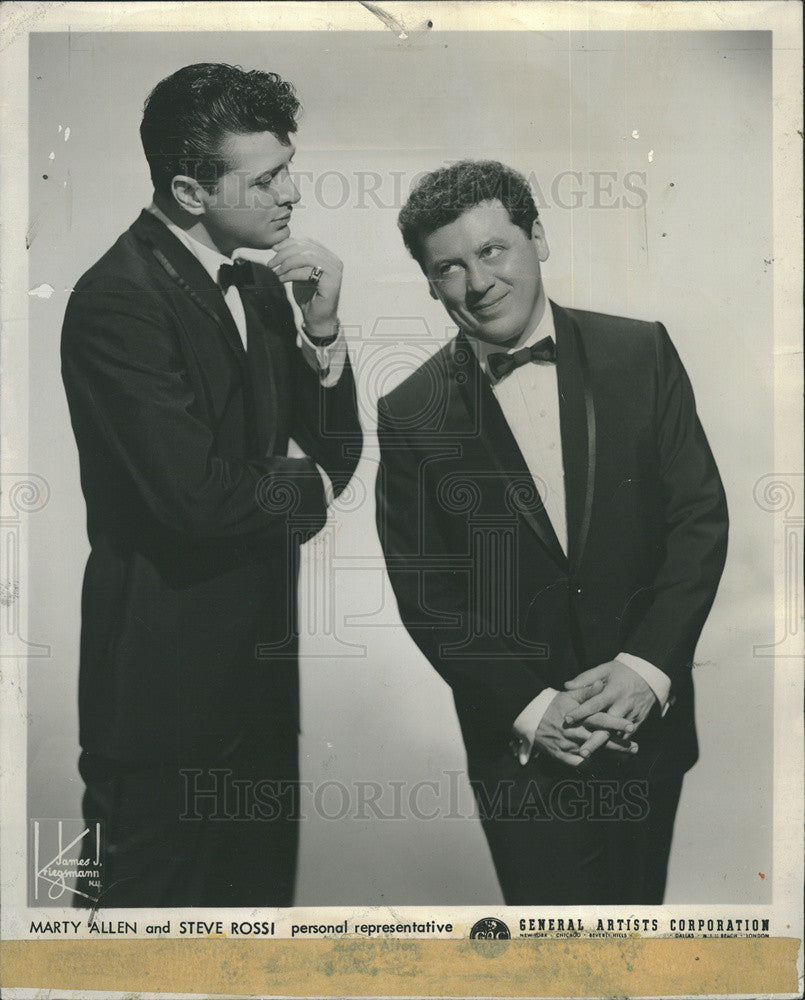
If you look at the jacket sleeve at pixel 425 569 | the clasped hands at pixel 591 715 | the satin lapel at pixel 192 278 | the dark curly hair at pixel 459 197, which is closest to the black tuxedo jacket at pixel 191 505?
the satin lapel at pixel 192 278

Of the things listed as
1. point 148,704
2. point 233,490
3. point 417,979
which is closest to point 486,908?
point 417,979

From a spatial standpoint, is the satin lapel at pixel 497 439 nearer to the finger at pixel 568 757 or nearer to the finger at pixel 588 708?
the finger at pixel 588 708

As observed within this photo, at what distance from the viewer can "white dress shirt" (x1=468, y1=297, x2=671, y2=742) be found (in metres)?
2.17

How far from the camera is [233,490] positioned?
214 centimetres

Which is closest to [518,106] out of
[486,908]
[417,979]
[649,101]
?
[649,101]

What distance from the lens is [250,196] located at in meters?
2.17

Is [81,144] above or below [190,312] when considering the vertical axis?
above

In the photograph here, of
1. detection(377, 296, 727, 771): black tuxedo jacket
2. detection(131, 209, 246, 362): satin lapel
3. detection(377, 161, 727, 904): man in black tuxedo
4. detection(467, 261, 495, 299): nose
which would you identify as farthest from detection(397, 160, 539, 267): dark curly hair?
detection(131, 209, 246, 362): satin lapel

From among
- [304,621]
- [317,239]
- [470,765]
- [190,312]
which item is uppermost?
[317,239]

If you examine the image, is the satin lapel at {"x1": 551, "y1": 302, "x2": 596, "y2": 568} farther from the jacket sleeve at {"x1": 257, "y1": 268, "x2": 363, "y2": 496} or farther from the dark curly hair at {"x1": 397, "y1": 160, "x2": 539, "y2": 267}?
the jacket sleeve at {"x1": 257, "y1": 268, "x2": 363, "y2": 496}

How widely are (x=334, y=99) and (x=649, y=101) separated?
730mm

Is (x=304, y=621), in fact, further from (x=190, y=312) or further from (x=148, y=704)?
(x=190, y=312)
